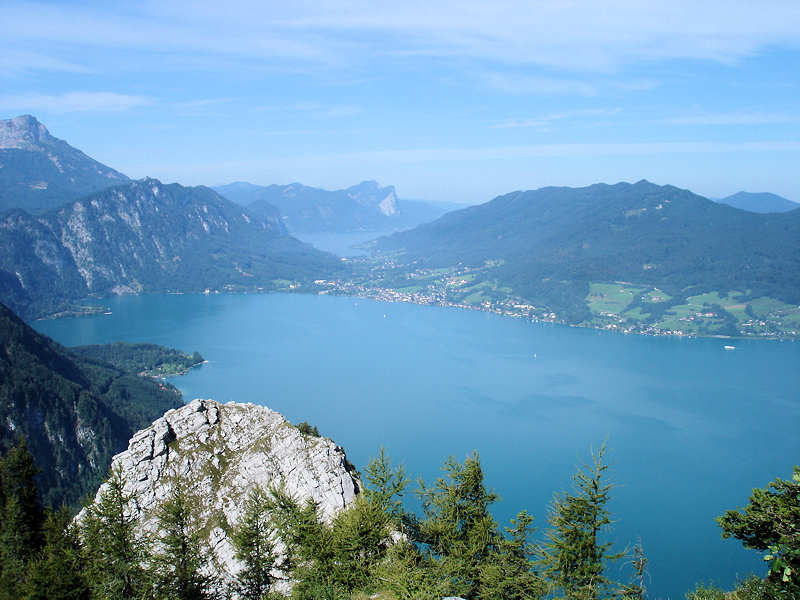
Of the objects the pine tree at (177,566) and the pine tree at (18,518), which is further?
the pine tree at (18,518)

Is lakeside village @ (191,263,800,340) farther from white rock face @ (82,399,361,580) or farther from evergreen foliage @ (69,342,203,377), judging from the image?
white rock face @ (82,399,361,580)

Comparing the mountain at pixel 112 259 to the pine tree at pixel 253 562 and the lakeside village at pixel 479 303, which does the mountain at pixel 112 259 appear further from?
the pine tree at pixel 253 562

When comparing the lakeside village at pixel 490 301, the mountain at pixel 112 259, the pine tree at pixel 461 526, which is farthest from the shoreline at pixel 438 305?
the pine tree at pixel 461 526

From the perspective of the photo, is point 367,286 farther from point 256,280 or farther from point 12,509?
point 12,509

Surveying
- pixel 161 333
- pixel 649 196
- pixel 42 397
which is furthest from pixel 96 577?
pixel 649 196

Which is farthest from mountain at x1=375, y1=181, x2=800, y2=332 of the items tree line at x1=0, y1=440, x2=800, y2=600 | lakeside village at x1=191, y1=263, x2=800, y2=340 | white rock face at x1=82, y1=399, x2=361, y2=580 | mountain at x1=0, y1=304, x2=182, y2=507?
tree line at x1=0, y1=440, x2=800, y2=600
